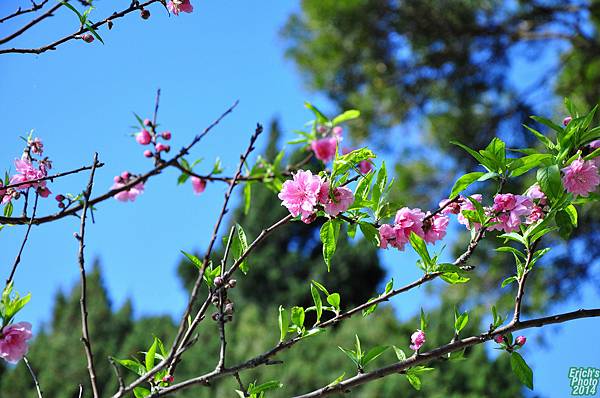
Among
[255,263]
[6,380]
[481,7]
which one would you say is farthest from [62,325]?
[481,7]

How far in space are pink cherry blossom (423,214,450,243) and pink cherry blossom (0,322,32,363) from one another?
681mm

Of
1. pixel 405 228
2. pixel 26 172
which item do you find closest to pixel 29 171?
pixel 26 172

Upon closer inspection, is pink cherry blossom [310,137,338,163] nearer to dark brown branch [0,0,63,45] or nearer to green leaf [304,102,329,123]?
green leaf [304,102,329,123]

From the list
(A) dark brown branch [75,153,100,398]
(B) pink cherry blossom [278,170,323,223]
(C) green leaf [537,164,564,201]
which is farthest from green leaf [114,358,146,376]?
(C) green leaf [537,164,564,201]

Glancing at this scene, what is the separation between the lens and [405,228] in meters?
1.18

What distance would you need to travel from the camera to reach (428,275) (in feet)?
3.75

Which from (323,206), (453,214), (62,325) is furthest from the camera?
(62,325)

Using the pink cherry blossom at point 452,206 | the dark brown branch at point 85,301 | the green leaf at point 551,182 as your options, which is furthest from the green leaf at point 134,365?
the green leaf at point 551,182

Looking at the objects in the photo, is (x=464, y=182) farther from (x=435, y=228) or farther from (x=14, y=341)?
(x=14, y=341)

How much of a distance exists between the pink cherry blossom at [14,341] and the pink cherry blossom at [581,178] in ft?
2.88

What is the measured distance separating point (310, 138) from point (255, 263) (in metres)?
7.34

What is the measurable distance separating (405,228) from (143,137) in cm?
53

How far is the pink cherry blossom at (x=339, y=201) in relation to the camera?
1101 mm

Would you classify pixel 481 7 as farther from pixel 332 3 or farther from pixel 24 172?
pixel 24 172
